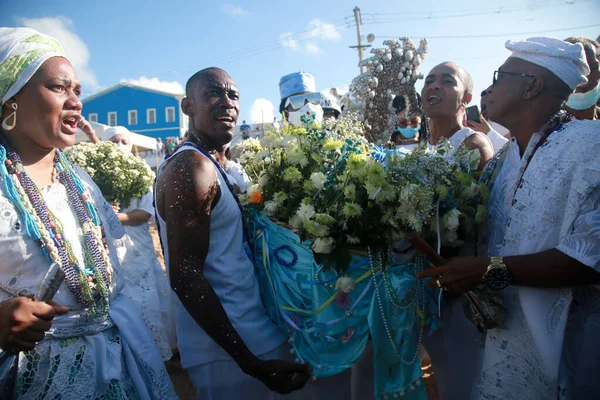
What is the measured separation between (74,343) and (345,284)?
1227 millimetres

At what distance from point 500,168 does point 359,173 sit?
0.98 meters

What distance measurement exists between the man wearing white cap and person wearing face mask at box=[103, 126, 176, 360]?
2.75 m

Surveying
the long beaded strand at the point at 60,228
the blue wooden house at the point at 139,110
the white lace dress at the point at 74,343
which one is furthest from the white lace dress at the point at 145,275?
the blue wooden house at the point at 139,110

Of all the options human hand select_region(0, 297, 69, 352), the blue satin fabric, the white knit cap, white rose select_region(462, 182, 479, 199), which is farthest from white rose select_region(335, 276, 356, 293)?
the white knit cap

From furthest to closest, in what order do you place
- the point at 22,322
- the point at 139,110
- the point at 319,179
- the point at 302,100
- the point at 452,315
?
the point at 139,110 < the point at 302,100 < the point at 452,315 < the point at 319,179 < the point at 22,322

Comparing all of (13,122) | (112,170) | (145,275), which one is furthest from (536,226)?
(112,170)

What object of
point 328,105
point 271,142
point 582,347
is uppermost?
point 328,105

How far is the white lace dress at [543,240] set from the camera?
1.69 m

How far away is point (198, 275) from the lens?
1.93m

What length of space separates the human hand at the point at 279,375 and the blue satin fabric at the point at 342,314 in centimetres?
13

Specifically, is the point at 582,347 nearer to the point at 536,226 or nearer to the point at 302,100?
the point at 536,226

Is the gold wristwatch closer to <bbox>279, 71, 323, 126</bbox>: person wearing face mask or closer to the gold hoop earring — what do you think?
the gold hoop earring

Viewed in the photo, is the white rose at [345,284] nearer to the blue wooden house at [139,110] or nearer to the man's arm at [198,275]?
the man's arm at [198,275]

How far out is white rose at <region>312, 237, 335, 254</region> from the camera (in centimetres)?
184
